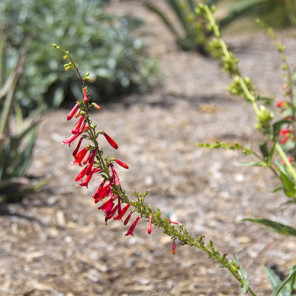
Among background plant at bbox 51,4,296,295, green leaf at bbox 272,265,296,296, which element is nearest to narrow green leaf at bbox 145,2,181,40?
background plant at bbox 51,4,296,295

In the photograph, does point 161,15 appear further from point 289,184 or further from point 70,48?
point 289,184

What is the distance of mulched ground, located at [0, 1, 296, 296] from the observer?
3.03 meters

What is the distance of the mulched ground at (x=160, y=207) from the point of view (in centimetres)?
303

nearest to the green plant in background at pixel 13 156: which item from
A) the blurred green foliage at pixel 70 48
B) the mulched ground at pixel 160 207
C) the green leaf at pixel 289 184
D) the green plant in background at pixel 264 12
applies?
the mulched ground at pixel 160 207

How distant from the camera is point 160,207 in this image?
157 inches

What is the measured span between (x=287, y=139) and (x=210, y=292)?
2.75ft

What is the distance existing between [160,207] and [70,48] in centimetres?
268

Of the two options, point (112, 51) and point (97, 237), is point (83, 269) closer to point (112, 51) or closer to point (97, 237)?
point (97, 237)

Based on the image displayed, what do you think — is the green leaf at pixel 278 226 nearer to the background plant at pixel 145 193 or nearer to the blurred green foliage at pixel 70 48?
the background plant at pixel 145 193

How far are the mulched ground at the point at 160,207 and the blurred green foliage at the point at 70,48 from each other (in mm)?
282

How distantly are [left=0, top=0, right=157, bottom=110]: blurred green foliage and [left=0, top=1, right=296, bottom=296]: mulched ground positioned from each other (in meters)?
0.28

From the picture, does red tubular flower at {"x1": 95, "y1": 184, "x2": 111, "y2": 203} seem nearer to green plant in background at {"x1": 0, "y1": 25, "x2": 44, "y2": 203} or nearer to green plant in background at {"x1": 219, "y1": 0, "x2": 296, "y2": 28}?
green plant in background at {"x1": 0, "y1": 25, "x2": 44, "y2": 203}

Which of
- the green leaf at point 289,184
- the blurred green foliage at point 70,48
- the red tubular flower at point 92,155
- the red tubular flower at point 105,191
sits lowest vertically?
the red tubular flower at point 105,191

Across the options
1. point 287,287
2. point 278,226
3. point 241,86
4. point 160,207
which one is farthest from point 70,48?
point 287,287
